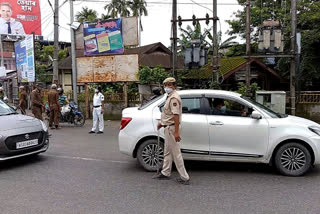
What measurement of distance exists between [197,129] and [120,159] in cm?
222

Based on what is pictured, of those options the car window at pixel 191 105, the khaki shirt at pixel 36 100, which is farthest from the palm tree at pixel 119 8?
the car window at pixel 191 105

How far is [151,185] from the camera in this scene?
5.16m

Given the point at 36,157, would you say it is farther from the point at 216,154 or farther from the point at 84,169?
the point at 216,154

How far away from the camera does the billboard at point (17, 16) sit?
4100cm

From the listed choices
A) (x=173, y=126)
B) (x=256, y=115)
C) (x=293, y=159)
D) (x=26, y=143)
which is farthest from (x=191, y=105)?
(x=26, y=143)

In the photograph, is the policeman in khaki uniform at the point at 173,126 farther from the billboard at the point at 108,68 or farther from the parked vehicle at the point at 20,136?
the billboard at the point at 108,68

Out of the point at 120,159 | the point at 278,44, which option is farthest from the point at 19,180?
the point at 278,44

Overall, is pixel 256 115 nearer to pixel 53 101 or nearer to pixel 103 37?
pixel 53 101

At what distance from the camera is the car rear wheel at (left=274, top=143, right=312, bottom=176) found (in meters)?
5.54

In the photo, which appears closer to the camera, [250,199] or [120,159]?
[250,199]

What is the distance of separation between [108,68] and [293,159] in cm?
1062

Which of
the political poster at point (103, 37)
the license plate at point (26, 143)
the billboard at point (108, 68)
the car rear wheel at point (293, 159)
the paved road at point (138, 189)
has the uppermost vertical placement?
the political poster at point (103, 37)

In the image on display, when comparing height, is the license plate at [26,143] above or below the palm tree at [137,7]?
below

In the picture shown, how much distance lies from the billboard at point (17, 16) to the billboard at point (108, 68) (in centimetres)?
2964
